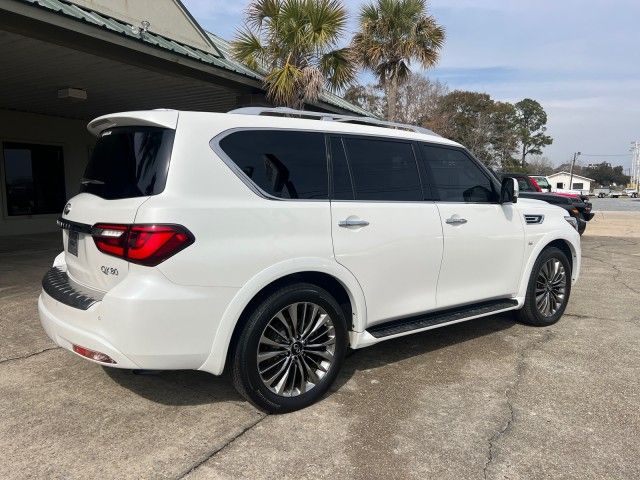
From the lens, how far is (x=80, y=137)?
49.3ft

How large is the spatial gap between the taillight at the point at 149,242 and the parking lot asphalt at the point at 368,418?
1.08m

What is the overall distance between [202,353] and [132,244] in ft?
2.40

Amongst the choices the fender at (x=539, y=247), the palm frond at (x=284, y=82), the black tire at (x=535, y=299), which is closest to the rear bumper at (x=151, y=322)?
the fender at (x=539, y=247)

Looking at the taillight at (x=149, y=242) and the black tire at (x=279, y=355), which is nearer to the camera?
the taillight at (x=149, y=242)

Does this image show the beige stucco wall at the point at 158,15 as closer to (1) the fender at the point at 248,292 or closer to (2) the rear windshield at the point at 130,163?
(2) the rear windshield at the point at 130,163

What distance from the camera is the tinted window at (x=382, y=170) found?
3.73 meters

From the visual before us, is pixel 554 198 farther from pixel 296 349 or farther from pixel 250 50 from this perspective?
pixel 296 349

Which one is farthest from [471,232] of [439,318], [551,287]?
[551,287]

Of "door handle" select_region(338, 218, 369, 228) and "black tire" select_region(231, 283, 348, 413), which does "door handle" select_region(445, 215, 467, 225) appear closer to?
"door handle" select_region(338, 218, 369, 228)

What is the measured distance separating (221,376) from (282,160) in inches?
67.0

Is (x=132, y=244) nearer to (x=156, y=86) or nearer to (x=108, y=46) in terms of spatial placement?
(x=108, y=46)

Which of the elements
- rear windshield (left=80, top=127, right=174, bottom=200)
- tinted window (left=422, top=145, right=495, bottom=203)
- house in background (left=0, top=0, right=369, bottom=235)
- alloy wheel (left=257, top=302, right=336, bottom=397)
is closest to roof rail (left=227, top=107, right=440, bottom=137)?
tinted window (left=422, top=145, right=495, bottom=203)

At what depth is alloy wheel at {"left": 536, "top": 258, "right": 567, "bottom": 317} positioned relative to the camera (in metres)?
5.16

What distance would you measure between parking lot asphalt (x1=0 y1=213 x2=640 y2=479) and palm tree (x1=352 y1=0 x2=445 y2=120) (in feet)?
38.1
